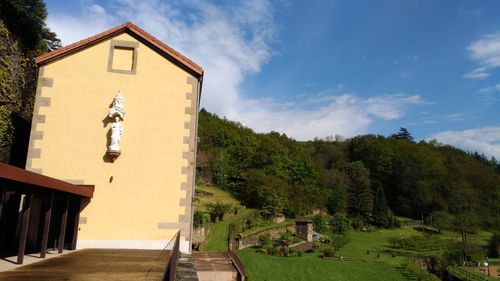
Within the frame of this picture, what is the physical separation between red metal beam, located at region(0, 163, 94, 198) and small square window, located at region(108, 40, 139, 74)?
3406 mm

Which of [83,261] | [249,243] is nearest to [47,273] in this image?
[83,261]

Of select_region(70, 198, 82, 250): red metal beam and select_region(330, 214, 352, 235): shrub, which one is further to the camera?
select_region(330, 214, 352, 235): shrub

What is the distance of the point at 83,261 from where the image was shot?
6785 millimetres

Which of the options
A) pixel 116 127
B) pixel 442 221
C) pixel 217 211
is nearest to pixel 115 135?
pixel 116 127

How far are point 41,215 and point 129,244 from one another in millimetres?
2327

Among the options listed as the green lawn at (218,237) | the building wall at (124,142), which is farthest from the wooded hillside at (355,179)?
the building wall at (124,142)

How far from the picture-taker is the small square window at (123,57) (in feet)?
34.4

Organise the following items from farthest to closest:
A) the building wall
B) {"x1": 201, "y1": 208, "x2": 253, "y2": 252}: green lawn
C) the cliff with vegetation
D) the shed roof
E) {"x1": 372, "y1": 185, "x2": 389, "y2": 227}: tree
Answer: {"x1": 372, "y1": 185, "x2": 389, "y2": 227}: tree
{"x1": 201, "y1": 208, "x2": 253, "y2": 252}: green lawn
the cliff with vegetation
the shed roof
the building wall

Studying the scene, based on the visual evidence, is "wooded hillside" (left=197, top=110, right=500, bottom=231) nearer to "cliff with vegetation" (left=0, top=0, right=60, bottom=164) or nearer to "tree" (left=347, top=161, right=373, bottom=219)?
"tree" (left=347, top=161, right=373, bottom=219)

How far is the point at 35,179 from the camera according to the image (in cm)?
612

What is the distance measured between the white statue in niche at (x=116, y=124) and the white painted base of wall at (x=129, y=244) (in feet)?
7.40

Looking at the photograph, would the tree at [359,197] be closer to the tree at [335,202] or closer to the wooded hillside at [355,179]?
the wooded hillside at [355,179]

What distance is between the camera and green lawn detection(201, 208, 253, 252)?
32.2m

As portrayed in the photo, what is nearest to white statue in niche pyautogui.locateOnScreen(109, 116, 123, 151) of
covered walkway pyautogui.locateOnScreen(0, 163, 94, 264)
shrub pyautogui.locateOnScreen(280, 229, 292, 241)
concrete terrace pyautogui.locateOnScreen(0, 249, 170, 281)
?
covered walkway pyautogui.locateOnScreen(0, 163, 94, 264)
